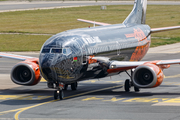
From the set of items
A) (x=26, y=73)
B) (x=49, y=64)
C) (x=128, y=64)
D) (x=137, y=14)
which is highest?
(x=137, y=14)

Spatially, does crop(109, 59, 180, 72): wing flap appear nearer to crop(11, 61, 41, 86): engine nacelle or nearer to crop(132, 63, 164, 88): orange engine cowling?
crop(132, 63, 164, 88): orange engine cowling

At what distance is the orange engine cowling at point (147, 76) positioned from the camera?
26062mm

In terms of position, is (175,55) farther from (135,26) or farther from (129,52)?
(129,52)

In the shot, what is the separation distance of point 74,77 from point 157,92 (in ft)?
22.6

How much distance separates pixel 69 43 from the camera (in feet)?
82.6

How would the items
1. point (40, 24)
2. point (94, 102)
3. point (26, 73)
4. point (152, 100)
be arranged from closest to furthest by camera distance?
point (94, 102), point (152, 100), point (26, 73), point (40, 24)

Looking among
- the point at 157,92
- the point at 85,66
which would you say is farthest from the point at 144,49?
the point at 85,66

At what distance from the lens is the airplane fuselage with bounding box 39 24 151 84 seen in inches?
963

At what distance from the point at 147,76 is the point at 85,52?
460cm


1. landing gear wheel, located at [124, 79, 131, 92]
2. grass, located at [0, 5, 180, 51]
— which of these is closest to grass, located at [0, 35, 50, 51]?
grass, located at [0, 5, 180, 51]

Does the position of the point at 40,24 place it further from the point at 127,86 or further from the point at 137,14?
the point at 127,86

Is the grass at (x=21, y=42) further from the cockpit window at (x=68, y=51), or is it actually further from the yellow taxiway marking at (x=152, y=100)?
the cockpit window at (x=68, y=51)

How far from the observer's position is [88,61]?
26.2m

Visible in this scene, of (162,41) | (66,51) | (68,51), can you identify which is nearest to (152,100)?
(68,51)
